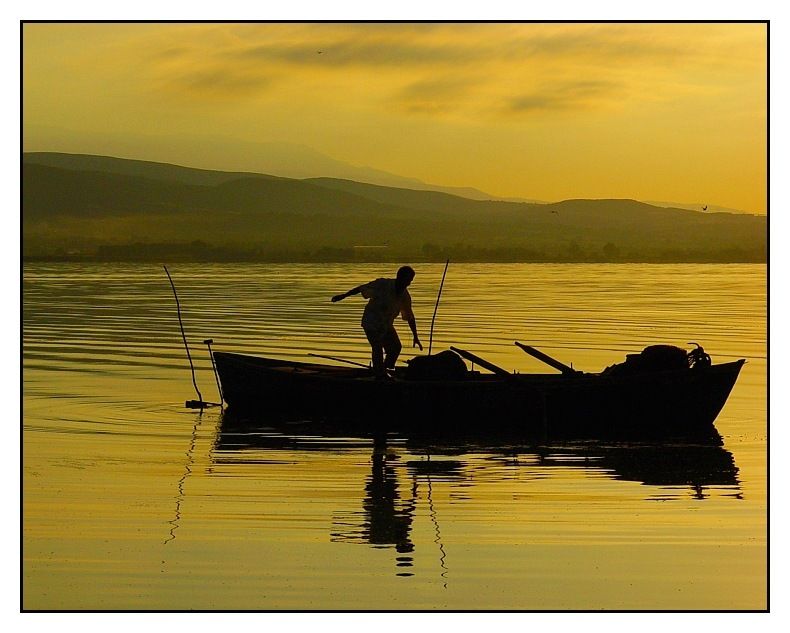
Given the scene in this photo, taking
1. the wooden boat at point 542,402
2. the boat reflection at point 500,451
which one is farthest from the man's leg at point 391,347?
the boat reflection at point 500,451

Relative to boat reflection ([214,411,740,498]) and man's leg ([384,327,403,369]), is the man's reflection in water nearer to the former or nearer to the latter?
boat reflection ([214,411,740,498])

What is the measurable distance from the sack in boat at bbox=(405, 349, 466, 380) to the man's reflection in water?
241 centimetres

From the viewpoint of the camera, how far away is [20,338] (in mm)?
13062

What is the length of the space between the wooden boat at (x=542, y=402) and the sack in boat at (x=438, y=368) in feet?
0.23

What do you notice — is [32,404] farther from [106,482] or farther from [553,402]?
[553,402]

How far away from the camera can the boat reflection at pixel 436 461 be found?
1263 cm

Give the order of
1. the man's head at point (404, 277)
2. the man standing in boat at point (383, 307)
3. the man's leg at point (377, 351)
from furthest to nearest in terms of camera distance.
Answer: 1. the man's leg at point (377, 351)
2. the man standing in boat at point (383, 307)
3. the man's head at point (404, 277)

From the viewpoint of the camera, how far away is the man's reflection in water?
1134 cm

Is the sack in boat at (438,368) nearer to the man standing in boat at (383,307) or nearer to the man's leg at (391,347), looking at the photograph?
the man standing in boat at (383,307)

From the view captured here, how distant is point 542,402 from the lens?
17.0 meters

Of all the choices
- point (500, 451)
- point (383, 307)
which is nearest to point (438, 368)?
point (383, 307)

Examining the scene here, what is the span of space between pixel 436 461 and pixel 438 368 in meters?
2.23

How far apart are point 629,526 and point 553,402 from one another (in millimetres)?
5010
